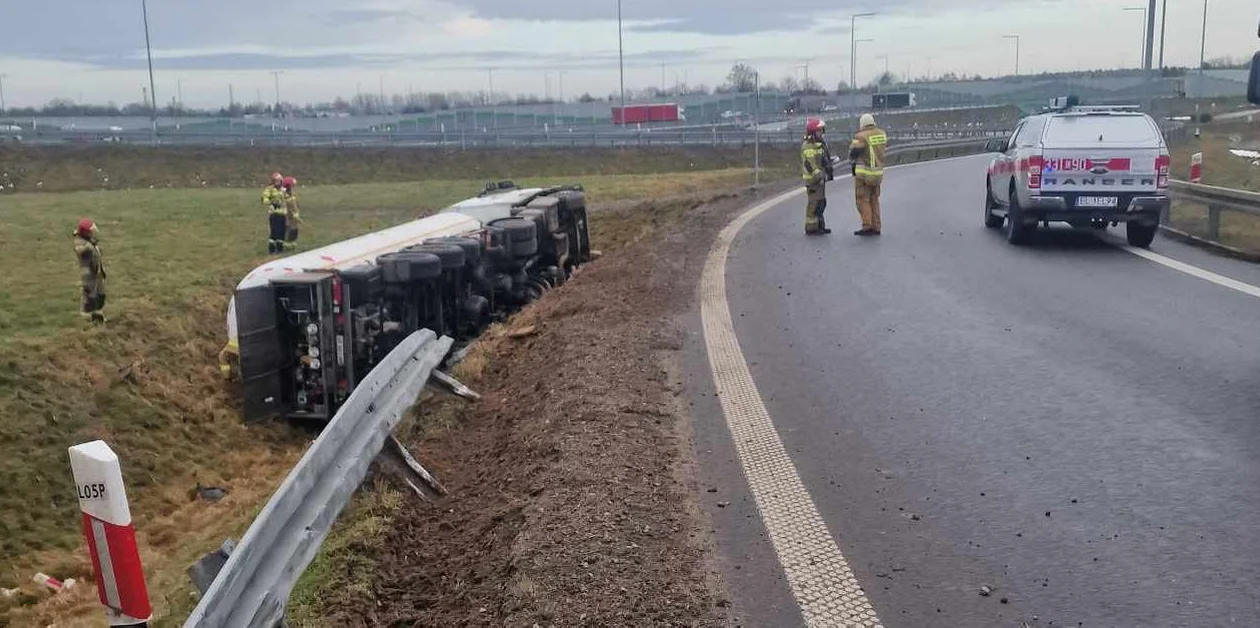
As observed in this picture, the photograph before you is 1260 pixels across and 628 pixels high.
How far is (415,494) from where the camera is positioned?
6.03 metres

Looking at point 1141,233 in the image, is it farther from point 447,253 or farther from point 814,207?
point 447,253

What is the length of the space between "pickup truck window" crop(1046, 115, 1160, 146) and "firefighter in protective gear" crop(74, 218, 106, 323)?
1251 centimetres

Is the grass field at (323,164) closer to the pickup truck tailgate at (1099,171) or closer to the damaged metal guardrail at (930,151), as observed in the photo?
the damaged metal guardrail at (930,151)

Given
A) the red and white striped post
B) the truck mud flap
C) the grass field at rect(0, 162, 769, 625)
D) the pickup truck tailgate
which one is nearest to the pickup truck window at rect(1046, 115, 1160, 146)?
the pickup truck tailgate

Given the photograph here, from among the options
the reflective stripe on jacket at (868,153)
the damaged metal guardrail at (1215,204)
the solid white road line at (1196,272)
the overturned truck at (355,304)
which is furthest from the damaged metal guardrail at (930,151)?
the overturned truck at (355,304)

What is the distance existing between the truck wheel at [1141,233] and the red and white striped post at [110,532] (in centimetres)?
1308

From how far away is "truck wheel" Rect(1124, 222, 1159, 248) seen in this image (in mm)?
14070

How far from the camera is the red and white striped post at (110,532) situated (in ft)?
12.8

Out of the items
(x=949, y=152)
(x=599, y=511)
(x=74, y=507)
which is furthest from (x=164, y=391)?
(x=949, y=152)

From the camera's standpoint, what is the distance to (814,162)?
16.6 m

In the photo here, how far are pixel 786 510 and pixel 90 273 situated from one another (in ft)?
41.8

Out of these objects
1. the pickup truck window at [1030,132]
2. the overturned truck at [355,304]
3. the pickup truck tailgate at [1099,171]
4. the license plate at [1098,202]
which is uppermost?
the pickup truck window at [1030,132]

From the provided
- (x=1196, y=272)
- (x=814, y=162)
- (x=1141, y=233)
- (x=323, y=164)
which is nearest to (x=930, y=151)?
(x=323, y=164)

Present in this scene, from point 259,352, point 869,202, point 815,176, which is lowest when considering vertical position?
point 259,352
